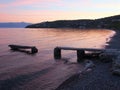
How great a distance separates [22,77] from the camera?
25.2 m

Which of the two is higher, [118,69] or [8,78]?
[118,69]

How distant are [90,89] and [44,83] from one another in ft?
22.7

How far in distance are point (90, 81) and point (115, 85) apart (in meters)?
2.46

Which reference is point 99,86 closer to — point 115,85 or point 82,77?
point 115,85

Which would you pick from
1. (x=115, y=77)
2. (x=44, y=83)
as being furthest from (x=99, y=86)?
(x=44, y=83)

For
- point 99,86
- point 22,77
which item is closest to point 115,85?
point 99,86

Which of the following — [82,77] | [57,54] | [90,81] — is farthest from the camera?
[57,54]

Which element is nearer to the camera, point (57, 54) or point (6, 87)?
point (6, 87)

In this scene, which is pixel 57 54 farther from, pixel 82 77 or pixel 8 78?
pixel 82 77

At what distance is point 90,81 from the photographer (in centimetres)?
1905

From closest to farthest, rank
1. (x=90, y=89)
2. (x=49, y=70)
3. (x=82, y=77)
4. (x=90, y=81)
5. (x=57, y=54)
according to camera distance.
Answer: (x=90, y=89) < (x=90, y=81) < (x=82, y=77) < (x=49, y=70) < (x=57, y=54)

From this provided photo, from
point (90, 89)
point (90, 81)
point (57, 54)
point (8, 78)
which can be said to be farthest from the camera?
point (57, 54)

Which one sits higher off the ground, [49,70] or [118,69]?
[118,69]

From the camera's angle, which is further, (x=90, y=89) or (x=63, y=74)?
(x=63, y=74)
